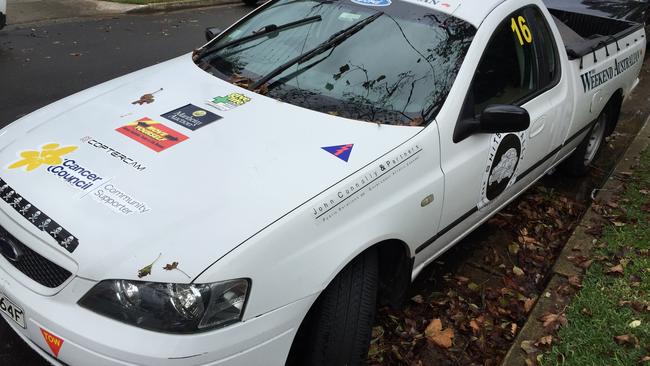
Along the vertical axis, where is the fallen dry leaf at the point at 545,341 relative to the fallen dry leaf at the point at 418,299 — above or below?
above

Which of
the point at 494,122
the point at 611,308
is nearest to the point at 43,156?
the point at 494,122

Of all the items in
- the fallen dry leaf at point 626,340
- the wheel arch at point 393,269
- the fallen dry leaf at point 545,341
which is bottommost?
the fallen dry leaf at point 626,340

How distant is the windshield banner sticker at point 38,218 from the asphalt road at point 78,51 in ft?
10.8

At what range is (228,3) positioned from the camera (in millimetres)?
12250

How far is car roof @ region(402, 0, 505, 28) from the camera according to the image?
10.2 ft

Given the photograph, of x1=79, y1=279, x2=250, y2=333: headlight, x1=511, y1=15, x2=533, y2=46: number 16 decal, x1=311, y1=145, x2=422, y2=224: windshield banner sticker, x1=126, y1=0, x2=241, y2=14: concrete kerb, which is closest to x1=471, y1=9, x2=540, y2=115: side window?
x1=511, y1=15, x2=533, y2=46: number 16 decal

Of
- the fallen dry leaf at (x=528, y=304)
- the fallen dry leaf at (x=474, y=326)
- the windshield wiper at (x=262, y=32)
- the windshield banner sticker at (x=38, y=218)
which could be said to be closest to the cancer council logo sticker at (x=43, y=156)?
the windshield banner sticker at (x=38, y=218)

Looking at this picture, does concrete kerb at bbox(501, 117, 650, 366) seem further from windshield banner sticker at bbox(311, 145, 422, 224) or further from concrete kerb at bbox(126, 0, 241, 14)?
concrete kerb at bbox(126, 0, 241, 14)

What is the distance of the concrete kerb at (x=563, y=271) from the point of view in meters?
2.91

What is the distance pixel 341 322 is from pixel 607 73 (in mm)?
3210

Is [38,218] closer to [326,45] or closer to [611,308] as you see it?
[326,45]

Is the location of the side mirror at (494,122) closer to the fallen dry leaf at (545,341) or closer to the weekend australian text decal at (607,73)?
the fallen dry leaf at (545,341)

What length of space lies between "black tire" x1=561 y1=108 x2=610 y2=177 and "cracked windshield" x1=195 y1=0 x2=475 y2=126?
2.21 metres

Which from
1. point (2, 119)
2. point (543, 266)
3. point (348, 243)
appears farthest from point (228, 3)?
point (348, 243)
